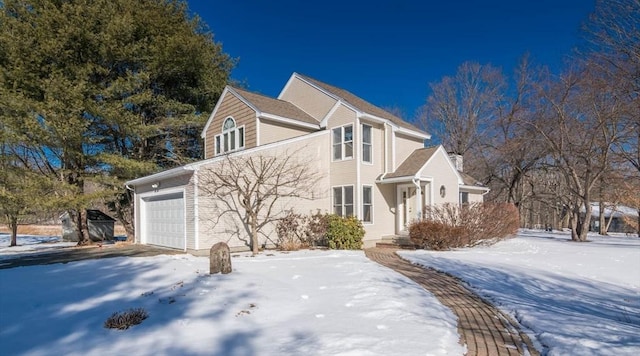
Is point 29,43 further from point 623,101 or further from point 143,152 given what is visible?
point 623,101

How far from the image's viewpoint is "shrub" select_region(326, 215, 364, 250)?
13.4 metres

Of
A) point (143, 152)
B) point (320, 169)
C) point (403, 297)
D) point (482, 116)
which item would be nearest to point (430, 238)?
point (320, 169)

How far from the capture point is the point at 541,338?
4.82 metres

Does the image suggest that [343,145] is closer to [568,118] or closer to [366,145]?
[366,145]

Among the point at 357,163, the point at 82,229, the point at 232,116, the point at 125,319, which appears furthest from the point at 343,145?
the point at 82,229

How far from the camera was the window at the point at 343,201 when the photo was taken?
1534 centimetres

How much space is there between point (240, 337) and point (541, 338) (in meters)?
3.98

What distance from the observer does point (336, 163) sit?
15.8 meters

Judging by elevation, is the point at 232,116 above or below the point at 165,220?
above

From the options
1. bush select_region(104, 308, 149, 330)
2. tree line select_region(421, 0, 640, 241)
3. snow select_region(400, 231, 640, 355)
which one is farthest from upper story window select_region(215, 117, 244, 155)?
tree line select_region(421, 0, 640, 241)

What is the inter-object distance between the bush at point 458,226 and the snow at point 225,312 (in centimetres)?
513

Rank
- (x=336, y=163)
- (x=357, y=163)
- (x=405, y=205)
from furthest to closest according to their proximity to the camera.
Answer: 1. (x=405, y=205)
2. (x=336, y=163)
3. (x=357, y=163)

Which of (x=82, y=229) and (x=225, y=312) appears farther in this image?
(x=82, y=229)

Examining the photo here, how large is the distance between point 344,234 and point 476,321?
7954 mm
